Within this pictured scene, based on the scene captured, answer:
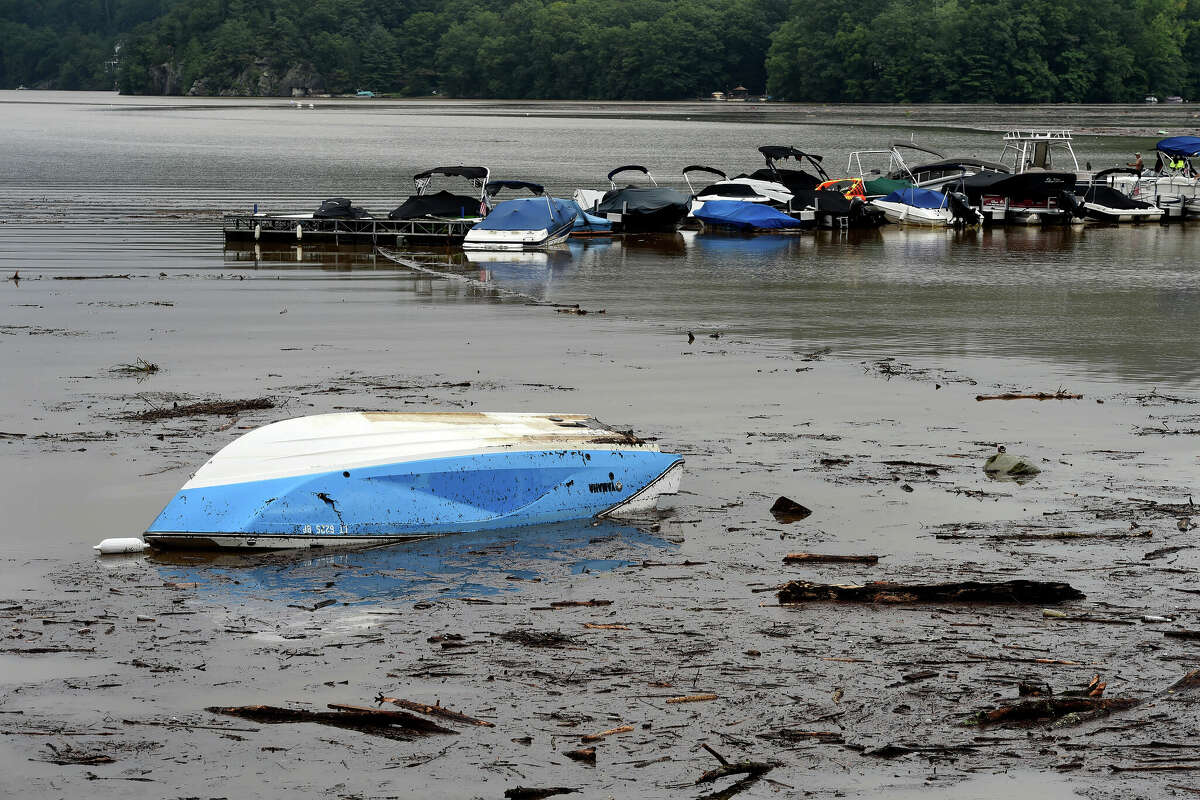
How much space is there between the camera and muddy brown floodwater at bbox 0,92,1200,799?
7996 mm

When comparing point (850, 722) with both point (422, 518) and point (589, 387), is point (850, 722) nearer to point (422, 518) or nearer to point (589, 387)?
point (422, 518)

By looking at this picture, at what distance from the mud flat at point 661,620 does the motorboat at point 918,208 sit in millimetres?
31462

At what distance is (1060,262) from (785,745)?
32972mm

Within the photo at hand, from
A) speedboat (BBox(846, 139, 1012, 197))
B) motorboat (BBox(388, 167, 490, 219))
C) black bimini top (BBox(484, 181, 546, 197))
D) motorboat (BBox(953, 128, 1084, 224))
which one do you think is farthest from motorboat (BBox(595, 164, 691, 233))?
motorboat (BBox(953, 128, 1084, 224))

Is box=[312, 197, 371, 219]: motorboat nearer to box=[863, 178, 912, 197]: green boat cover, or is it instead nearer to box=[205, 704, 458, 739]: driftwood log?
box=[863, 178, 912, 197]: green boat cover

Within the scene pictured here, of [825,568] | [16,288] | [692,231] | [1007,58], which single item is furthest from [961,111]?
[825,568]

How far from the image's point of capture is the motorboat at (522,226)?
130ft

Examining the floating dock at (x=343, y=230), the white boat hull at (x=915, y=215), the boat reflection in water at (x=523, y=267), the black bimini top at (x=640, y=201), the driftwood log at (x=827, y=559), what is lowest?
the driftwood log at (x=827, y=559)

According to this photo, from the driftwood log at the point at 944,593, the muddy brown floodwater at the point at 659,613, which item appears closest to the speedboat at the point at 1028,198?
the muddy brown floodwater at the point at 659,613

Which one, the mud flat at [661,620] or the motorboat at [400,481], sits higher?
the motorboat at [400,481]

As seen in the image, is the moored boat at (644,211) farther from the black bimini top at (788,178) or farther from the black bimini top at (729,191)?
the black bimini top at (788,178)

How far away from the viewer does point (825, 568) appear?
38.1 feet

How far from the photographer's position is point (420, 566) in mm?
11695

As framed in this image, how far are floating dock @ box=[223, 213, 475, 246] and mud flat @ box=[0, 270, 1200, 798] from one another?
22644 mm
